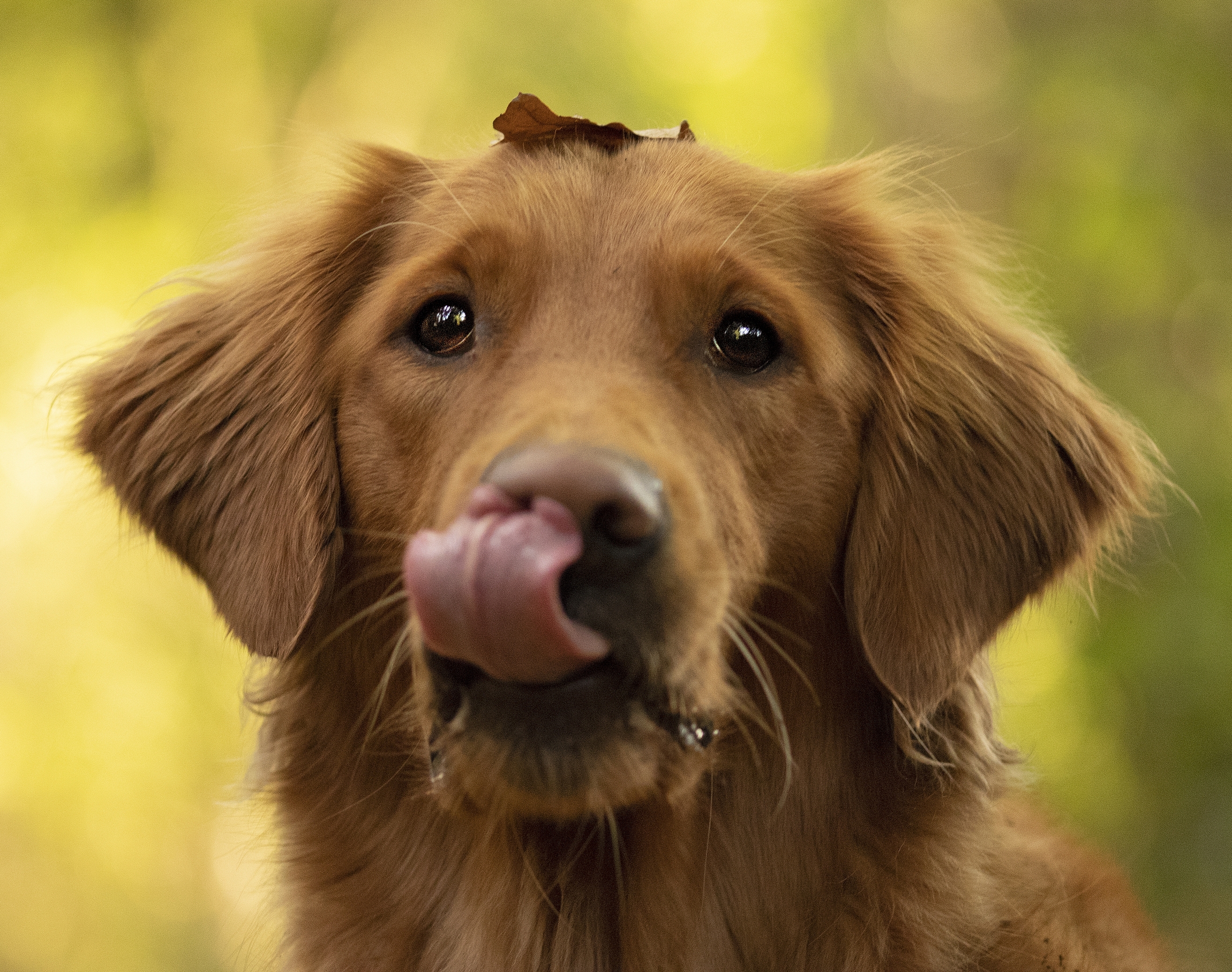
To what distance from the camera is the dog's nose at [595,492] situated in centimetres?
187

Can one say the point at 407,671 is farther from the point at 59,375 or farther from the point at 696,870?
the point at 59,375

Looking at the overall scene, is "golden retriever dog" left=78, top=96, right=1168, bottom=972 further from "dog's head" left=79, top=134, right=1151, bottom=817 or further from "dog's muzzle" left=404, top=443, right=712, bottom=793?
"dog's muzzle" left=404, top=443, right=712, bottom=793

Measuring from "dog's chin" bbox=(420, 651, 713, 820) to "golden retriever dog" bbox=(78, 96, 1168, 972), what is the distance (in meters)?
0.16

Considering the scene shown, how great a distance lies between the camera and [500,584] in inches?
69.5

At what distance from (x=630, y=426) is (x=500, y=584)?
0.55 m

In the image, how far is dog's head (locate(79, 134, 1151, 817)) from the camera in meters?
2.11

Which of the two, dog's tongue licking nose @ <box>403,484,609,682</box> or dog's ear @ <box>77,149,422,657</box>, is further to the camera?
dog's ear @ <box>77,149,422,657</box>

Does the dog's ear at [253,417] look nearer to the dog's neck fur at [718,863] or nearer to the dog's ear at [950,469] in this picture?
the dog's neck fur at [718,863]

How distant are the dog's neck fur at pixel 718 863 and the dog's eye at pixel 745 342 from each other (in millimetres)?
528

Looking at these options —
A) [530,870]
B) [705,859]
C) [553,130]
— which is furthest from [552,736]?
[553,130]

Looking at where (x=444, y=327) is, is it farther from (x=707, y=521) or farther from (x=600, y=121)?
(x=600, y=121)

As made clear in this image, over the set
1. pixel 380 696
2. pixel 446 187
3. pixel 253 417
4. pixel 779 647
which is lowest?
pixel 380 696

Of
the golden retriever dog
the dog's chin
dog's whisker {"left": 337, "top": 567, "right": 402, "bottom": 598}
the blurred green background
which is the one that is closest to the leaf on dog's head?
the golden retriever dog

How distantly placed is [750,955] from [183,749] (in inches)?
279
